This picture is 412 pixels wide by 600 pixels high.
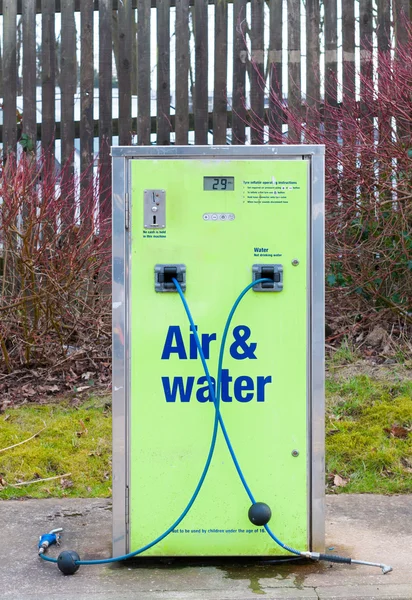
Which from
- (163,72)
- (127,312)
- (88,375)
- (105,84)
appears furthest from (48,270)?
(127,312)

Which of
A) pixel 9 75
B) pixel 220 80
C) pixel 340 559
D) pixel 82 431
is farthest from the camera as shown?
pixel 9 75

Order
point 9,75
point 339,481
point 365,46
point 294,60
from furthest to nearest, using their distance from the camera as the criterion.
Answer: point 9,75
point 294,60
point 365,46
point 339,481

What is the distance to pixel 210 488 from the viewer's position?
3402 millimetres

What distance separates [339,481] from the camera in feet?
15.1

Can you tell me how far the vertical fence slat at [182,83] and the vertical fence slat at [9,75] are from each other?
1.47 meters

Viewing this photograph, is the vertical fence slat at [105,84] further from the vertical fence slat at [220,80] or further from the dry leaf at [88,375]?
the dry leaf at [88,375]

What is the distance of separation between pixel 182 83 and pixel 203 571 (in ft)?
15.3

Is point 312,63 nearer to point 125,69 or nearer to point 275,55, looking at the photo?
point 275,55

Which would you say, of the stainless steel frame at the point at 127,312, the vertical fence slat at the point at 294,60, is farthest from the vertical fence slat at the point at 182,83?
the stainless steel frame at the point at 127,312

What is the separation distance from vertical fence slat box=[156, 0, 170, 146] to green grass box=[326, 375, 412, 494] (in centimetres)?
272

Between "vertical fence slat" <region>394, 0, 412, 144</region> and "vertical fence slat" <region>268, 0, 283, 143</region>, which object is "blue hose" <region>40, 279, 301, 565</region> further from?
"vertical fence slat" <region>394, 0, 412, 144</region>

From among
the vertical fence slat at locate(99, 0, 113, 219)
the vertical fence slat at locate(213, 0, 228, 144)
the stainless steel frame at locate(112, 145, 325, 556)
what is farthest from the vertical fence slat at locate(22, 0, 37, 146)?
the stainless steel frame at locate(112, 145, 325, 556)

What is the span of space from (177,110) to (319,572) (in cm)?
458

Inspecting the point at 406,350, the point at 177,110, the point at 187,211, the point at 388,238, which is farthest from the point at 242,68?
the point at 187,211
